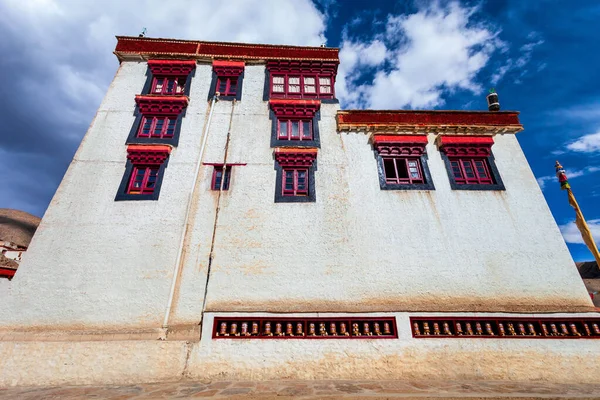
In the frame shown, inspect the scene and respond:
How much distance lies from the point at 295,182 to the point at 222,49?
26.8 ft

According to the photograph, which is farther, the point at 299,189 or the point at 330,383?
the point at 299,189

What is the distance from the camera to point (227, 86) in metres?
12.4

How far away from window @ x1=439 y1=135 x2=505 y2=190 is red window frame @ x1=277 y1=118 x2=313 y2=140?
5.41 metres

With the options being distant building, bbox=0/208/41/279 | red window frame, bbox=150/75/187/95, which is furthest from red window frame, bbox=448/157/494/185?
distant building, bbox=0/208/41/279

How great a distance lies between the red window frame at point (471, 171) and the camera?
1051 centimetres

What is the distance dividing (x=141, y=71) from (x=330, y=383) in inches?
573

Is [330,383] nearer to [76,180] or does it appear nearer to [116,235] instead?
[116,235]

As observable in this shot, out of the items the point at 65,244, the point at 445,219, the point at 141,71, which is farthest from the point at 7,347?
the point at 445,219

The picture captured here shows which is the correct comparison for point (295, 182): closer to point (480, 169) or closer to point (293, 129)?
point (293, 129)

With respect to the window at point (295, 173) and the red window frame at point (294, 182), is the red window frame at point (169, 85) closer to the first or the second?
the window at point (295, 173)

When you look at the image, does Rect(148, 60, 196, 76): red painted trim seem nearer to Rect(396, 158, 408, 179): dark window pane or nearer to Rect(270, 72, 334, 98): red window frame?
Rect(270, 72, 334, 98): red window frame

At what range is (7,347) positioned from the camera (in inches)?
275

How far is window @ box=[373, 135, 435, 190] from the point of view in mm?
10516

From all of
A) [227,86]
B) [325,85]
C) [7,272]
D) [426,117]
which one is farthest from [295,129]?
[7,272]
